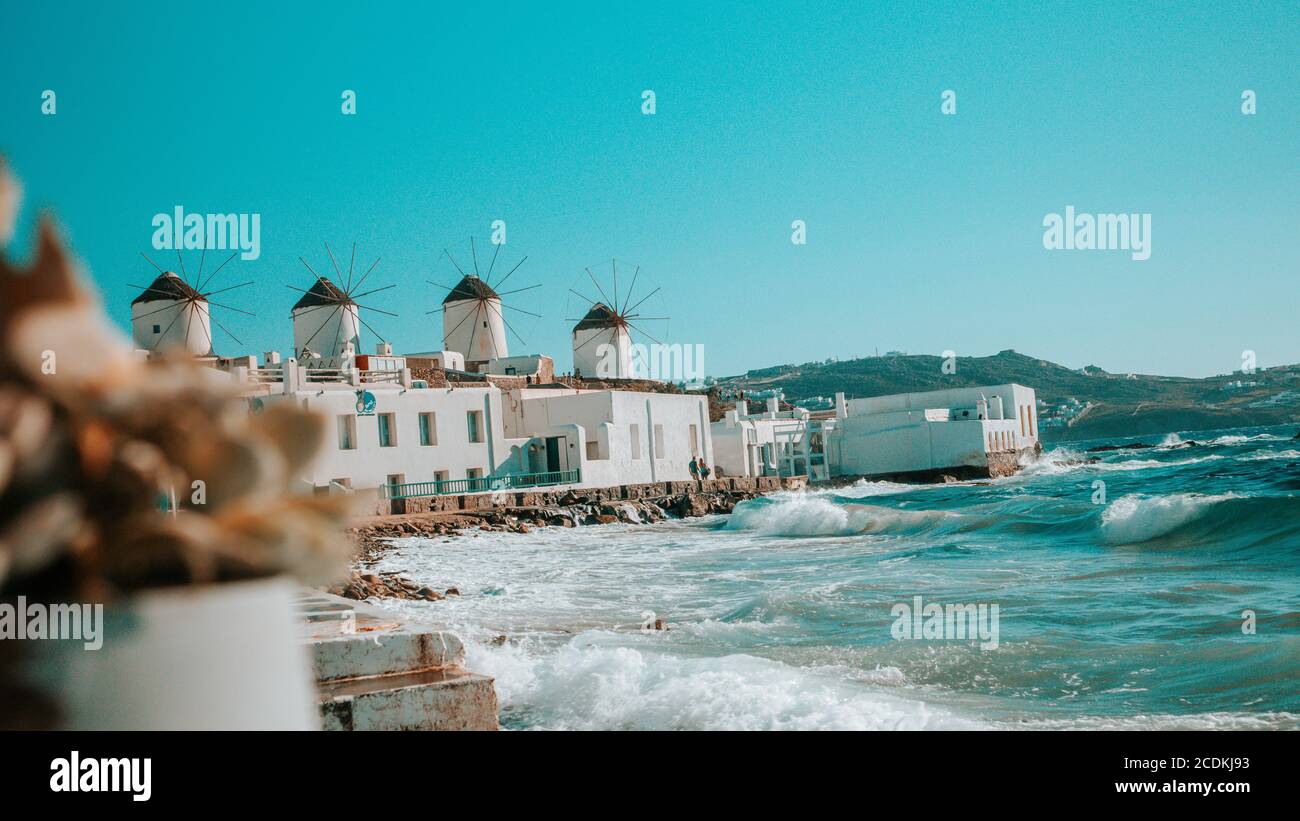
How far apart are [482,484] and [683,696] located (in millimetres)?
26533

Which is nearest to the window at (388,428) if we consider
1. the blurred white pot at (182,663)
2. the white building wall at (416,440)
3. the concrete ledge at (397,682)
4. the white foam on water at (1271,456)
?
the white building wall at (416,440)

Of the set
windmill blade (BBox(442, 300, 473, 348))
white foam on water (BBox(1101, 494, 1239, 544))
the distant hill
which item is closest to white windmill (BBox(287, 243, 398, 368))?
windmill blade (BBox(442, 300, 473, 348))

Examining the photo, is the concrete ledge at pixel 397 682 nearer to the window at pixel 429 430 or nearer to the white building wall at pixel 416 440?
the white building wall at pixel 416 440

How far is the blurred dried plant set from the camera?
710 mm

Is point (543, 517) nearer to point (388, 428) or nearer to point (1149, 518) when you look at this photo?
point (388, 428)

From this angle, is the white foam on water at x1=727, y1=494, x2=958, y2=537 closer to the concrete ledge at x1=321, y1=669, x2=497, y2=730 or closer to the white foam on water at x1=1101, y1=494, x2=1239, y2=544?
the white foam on water at x1=1101, y1=494, x2=1239, y2=544

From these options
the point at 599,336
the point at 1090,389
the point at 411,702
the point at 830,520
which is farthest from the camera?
the point at 1090,389

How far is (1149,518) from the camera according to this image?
61.9 feet

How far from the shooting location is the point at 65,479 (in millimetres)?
729

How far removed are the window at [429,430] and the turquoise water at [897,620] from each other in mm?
8646

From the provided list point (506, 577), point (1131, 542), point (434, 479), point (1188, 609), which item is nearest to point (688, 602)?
point (506, 577)

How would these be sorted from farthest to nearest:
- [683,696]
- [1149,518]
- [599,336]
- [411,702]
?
[599,336] → [1149,518] → [683,696] → [411,702]

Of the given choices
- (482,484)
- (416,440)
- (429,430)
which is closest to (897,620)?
(416,440)
